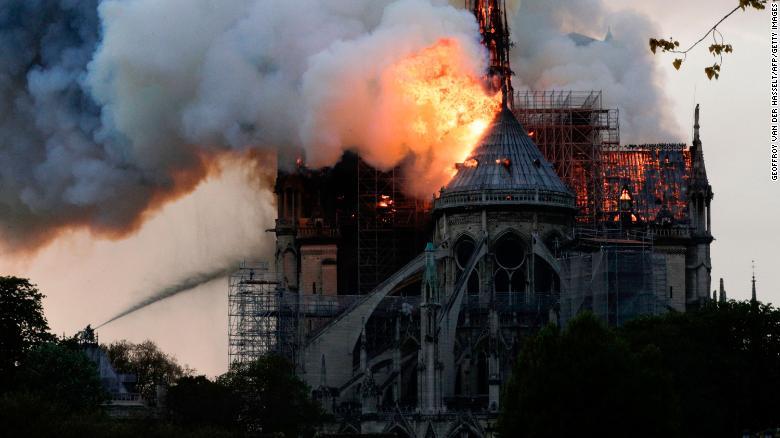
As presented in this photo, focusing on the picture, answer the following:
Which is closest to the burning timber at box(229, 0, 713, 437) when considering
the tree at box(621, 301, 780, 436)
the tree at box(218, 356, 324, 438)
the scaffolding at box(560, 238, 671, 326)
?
the scaffolding at box(560, 238, 671, 326)

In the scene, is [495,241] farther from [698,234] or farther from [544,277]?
[698,234]

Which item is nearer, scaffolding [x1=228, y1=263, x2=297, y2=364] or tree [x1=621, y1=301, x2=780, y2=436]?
tree [x1=621, y1=301, x2=780, y2=436]

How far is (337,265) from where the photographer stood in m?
162

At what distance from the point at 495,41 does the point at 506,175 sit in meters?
9.06

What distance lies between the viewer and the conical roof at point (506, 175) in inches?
5999

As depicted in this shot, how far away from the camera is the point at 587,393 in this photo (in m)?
113

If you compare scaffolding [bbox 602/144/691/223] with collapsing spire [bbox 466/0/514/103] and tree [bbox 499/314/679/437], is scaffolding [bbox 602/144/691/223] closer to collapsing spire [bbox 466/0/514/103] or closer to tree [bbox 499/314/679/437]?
collapsing spire [bbox 466/0/514/103]

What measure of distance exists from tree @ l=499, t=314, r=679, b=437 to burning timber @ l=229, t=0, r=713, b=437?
82.3 ft

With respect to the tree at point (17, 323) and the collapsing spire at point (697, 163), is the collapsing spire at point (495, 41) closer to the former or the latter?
the collapsing spire at point (697, 163)

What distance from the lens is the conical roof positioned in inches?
5999

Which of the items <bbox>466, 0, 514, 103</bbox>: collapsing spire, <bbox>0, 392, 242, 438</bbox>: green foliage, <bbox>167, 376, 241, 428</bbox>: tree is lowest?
<bbox>0, 392, 242, 438</bbox>: green foliage

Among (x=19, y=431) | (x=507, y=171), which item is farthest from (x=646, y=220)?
(x=19, y=431)

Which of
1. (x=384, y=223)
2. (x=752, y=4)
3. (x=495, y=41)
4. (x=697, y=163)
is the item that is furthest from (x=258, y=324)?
(x=752, y=4)

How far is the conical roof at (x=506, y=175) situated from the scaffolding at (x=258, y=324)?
11.6 meters
